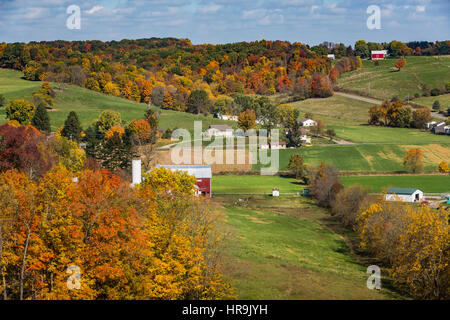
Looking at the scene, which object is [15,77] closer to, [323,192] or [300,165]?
[300,165]

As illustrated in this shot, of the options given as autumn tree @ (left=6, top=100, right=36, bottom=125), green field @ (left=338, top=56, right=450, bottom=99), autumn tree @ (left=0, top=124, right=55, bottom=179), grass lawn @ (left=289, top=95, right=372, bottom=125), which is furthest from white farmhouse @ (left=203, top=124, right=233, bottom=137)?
green field @ (left=338, top=56, right=450, bottom=99)

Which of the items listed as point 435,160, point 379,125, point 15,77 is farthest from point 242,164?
point 15,77

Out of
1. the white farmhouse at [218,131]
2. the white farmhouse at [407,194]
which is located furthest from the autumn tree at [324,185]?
the white farmhouse at [218,131]

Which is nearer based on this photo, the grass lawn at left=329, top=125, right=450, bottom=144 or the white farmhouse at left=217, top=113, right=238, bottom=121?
the grass lawn at left=329, top=125, right=450, bottom=144

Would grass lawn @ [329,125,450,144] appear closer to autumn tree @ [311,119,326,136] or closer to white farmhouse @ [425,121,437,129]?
white farmhouse @ [425,121,437,129]

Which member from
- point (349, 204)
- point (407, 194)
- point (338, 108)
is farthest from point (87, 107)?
point (349, 204)
